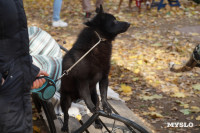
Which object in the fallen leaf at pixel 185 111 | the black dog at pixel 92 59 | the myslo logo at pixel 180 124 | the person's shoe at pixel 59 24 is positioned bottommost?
the person's shoe at pixel 59 24

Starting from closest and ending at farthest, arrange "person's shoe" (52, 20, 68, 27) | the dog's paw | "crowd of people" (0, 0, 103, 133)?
"crowd of people" (0, 0, 103, 133)
the dog's paw
"person's shoe" (52, 20, 68, 27)

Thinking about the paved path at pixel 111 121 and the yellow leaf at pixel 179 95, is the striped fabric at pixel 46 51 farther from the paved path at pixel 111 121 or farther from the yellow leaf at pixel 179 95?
the yellow leaf at pixel 179 95

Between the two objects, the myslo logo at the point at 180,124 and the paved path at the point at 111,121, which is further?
the myslo logo at the point at 180,124

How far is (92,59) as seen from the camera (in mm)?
2484

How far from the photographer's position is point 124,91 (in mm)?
4477

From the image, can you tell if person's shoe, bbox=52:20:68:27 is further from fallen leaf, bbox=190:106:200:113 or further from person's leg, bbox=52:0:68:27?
fallen leaf, bbox=190:106:200:113

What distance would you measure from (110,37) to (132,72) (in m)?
2.56

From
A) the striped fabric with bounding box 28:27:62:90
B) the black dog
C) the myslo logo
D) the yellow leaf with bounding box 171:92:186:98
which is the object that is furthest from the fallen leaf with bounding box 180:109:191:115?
the striped fabric with bounding box 28:27:62:90

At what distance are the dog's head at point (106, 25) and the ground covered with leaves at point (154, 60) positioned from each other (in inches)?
51.1

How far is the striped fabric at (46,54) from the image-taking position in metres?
3.13

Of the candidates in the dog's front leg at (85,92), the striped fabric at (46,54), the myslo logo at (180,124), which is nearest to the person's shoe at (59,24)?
the striped fabric at (46,54)

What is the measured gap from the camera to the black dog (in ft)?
8.07

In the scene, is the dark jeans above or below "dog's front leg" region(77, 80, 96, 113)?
above

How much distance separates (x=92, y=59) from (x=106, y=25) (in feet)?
1.15
